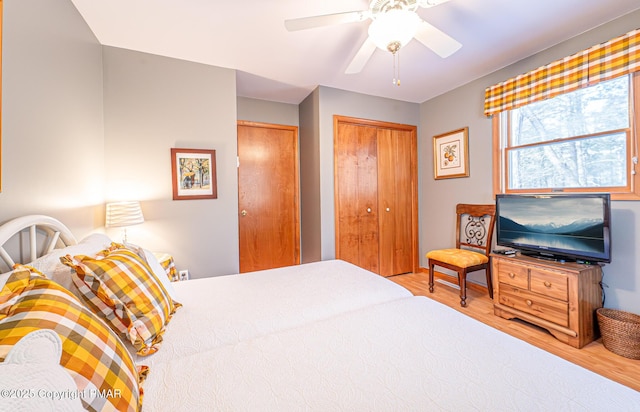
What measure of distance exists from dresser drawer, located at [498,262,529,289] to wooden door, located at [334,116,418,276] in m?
1.48

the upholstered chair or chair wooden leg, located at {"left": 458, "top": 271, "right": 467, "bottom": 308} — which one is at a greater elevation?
the upholstered chair

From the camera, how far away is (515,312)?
7.48 ft

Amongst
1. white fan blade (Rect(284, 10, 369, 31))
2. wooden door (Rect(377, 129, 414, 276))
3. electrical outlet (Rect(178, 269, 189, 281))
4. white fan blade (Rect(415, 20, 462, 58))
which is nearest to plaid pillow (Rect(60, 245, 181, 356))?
electrical outlet (Rect(178, 269, 189, 281))

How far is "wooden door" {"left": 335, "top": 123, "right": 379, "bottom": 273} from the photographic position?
3.34 meters

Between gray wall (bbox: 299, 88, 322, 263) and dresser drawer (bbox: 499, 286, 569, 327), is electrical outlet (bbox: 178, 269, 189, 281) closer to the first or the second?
gray wall (bbox: 299, 88, 322, 263)

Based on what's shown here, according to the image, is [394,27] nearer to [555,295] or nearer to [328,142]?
[328,142]

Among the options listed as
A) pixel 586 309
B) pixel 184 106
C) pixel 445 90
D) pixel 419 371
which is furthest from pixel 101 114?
pixel 586 309

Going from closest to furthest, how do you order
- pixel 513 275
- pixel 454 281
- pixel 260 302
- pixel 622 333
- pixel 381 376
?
1. pixel 381 376
2. pixel 260 302
3. pixel 622 333
4. pixel 513 275
5. pixel 454 281

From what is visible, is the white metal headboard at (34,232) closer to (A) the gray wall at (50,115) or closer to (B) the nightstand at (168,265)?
(A) the gray wall at (50,115)

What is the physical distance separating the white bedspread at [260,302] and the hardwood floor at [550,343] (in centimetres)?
144

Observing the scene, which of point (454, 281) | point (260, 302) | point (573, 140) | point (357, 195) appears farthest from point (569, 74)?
point (260, 302)

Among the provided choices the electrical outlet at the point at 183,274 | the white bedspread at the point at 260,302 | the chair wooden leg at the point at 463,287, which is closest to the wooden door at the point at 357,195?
the chair wooden leg at the point at 463,287

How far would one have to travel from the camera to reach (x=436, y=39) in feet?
5.29

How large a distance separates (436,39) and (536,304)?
87.8 inches
